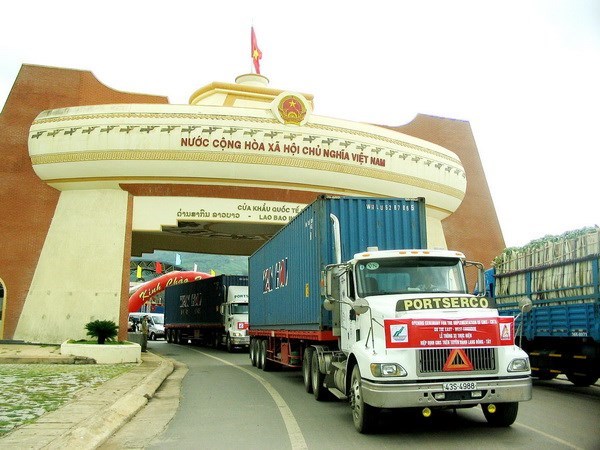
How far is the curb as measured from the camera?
7613mm

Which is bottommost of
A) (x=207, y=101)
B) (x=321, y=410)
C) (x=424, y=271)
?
(x=321, y=410)

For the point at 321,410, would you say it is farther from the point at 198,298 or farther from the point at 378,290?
the point at 198,298

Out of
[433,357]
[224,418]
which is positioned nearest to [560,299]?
[433,357]

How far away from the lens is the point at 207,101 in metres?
32.0

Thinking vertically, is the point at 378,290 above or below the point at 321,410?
above

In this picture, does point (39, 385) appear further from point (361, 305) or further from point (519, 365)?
point (519, 365)

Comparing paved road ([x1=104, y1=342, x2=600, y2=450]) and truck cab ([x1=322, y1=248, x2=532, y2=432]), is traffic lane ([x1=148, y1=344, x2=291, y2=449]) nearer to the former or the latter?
paved road ([x1=104, y1=342, x2=600, y2=450])

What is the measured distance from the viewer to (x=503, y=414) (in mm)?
8938

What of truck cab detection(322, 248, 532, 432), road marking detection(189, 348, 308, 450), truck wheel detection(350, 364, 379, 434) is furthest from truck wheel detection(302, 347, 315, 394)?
truck wheel detection(350, 364, 379, 434)

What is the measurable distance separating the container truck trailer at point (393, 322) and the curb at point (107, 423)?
345cm

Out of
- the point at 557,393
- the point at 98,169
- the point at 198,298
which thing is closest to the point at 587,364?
the point at 557,393

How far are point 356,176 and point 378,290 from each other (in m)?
20.0

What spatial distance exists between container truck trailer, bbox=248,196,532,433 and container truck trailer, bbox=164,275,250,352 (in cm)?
1618

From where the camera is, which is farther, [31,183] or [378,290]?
[31,183]
